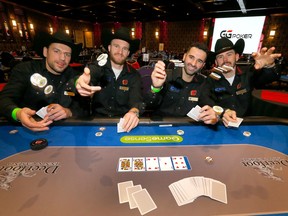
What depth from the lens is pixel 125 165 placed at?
1.17 m

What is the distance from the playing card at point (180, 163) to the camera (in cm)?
117

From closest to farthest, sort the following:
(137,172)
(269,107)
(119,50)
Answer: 1. (137,172)
2. (119,50)
3. (269,107)

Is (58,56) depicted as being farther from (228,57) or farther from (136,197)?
(228,57)

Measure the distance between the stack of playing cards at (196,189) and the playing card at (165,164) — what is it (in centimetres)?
14

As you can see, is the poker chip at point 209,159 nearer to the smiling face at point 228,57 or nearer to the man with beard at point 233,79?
the man with beard at point 233,79

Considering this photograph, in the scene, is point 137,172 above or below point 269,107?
above

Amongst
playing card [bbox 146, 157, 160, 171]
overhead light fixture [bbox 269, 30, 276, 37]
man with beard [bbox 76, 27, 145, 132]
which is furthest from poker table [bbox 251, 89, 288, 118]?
overhead light fixture [bbox 269, 30, 276, 37]

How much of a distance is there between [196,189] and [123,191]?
15.9 inches

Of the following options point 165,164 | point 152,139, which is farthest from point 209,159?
point 152,139

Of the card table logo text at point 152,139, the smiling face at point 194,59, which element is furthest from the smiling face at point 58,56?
the smiling face at point 194,59

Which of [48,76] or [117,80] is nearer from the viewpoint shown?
[48,76]

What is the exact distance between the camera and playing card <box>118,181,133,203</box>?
919mm

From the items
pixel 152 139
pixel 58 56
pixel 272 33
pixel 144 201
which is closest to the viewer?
pixel 144 201

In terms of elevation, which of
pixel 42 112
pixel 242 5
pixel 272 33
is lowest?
pixel 42 112
